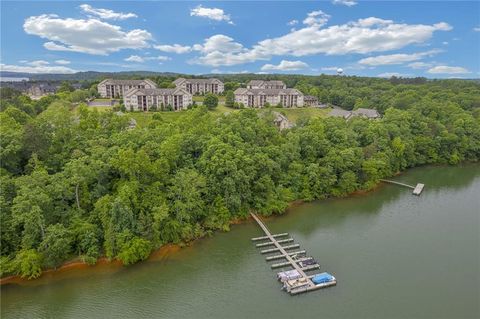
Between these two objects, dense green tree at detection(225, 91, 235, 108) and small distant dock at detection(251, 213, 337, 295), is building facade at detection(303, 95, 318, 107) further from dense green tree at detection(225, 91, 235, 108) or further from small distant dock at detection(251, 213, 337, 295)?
small distant dock at detection(251, 213, 337, 295)

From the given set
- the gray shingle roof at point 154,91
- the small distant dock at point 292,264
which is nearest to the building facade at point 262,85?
the gray shingle roof at point 154,91

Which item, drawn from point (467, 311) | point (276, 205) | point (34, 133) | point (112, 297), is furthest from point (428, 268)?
point (34, 133)

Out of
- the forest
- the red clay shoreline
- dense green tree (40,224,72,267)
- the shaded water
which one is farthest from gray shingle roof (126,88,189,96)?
dense green tree (40,224,72,267)

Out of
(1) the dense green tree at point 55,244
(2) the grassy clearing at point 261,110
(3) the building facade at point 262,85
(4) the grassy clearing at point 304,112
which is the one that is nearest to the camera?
(1) the dense green tree at point 55,244

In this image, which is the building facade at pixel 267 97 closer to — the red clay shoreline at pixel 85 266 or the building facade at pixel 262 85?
the building facade at pixel 262 85

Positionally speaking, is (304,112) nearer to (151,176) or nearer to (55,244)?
(151,176)

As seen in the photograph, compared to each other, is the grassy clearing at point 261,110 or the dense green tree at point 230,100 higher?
the dense green tree at point 230,100
